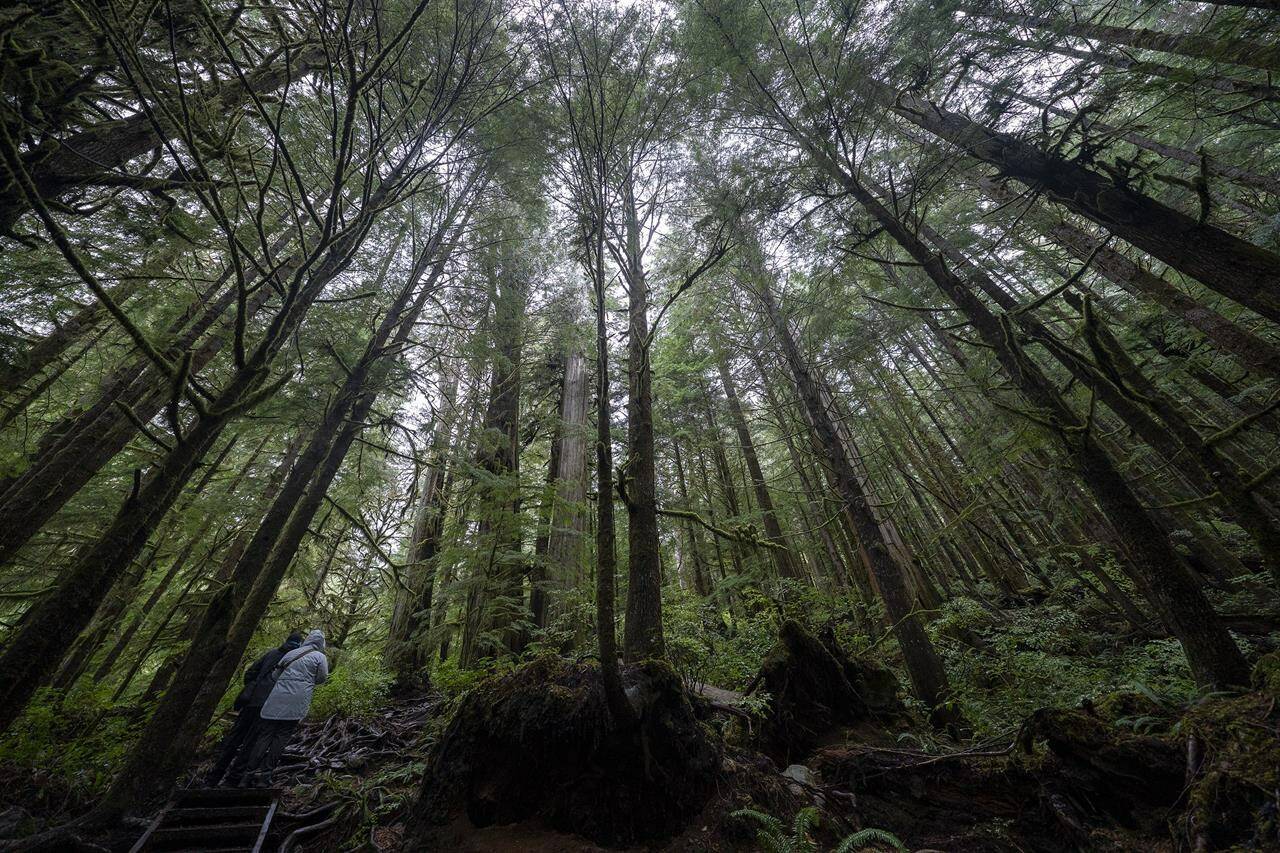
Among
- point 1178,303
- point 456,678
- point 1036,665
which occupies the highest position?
point 1178,303

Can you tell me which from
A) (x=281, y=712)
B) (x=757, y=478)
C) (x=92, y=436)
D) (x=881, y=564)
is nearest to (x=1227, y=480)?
(x=881, y=564)

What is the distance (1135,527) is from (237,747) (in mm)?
9840

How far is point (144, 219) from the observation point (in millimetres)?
4516

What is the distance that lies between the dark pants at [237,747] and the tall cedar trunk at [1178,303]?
1101 centimetres

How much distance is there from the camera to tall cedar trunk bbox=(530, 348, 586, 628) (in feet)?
22.6

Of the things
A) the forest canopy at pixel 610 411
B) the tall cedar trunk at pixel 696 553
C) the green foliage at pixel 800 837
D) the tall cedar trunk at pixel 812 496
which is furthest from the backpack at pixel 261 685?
the tall cedar trunk at pixel 696 553

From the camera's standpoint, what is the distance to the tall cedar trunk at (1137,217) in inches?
167

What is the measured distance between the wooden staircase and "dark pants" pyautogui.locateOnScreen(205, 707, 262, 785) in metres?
1.30

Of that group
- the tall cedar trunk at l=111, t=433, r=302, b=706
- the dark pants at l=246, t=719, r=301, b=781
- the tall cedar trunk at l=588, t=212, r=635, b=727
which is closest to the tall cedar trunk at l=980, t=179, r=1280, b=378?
the tall cedar trunk at l=588, t=212, r=635, b=727

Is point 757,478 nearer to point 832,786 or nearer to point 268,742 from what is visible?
point 832,786

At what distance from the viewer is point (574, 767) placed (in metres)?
2.91

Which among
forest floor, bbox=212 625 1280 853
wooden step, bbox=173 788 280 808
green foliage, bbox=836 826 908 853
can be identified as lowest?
green foliage, bbox=836 826 908 853

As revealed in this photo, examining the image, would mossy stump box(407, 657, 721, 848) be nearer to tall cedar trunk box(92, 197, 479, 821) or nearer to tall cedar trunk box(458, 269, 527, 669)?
tall cedar trunk box(92, 197, 479, 821)

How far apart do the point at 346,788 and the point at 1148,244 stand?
1020cm
